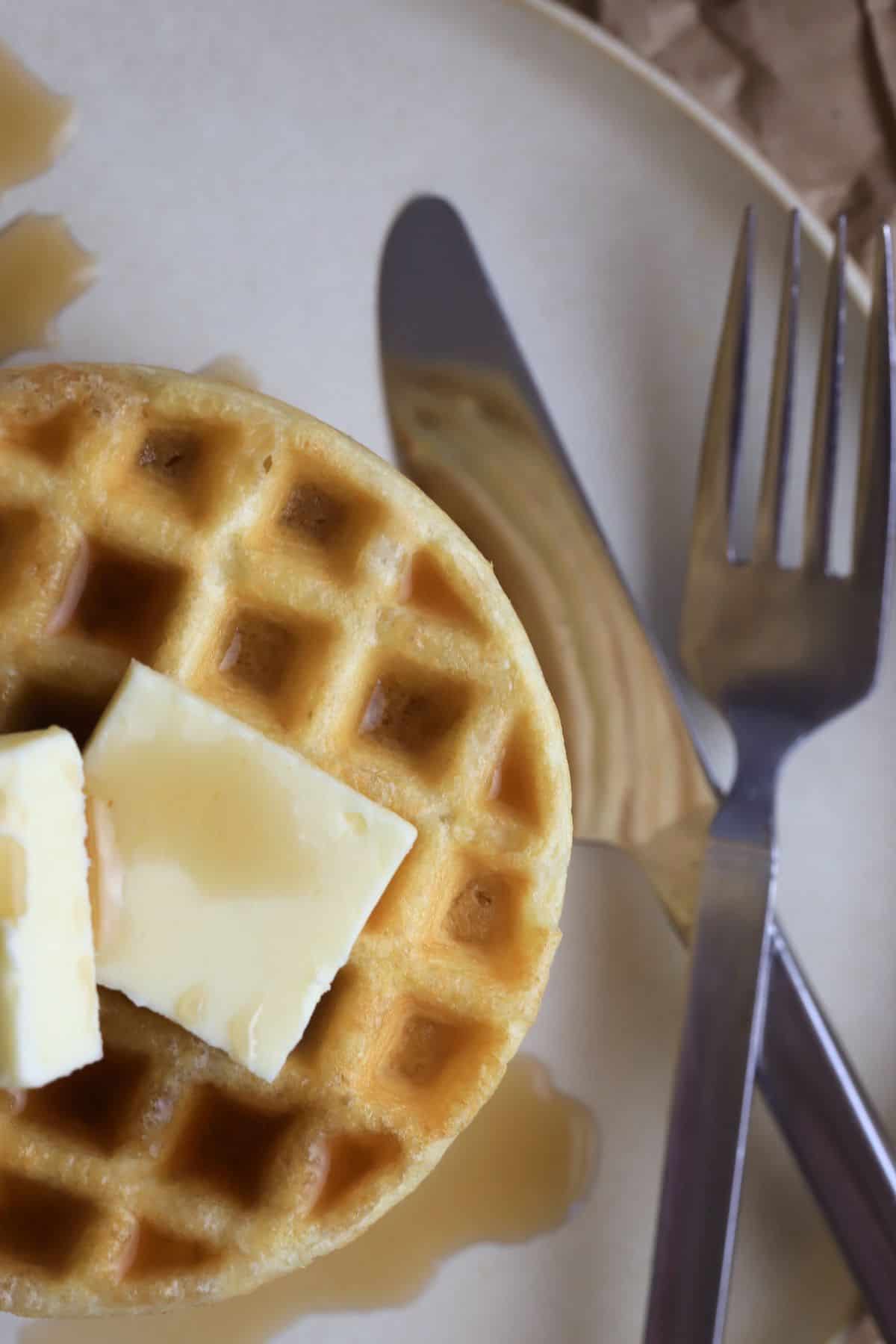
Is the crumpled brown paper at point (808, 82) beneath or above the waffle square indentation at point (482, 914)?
above

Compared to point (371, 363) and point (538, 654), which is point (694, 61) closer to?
point (371, 363)

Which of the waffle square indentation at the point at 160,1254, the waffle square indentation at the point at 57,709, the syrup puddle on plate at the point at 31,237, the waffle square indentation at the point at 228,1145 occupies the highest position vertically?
the syrup puddle on plate at the point at 31,237

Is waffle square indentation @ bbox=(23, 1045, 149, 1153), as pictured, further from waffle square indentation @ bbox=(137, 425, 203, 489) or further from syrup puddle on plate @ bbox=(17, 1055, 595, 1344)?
waffle square indentation @ bbox=(137, 425, 203, 489)

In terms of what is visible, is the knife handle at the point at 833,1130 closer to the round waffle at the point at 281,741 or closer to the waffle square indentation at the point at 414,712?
the round waffle at the point at 281,741

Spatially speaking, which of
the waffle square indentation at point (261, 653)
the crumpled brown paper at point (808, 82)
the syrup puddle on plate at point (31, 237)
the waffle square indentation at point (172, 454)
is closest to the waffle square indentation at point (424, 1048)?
the waffle square indentation at point (261, 653)

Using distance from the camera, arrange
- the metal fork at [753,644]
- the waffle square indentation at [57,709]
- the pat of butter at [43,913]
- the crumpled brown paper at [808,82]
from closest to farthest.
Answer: the pat of butter at [43,913]
the waffle square indentation at [57,709]
the metal fork at [753,644]
the crumpled brown paper at [808,82]

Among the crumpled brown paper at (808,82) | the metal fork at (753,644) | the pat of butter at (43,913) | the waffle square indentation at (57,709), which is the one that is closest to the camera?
the pat of butter at (43,913)

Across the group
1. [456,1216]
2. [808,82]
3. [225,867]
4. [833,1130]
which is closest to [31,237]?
[225,867]
